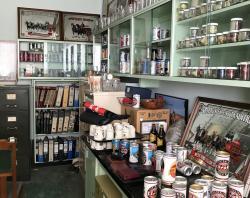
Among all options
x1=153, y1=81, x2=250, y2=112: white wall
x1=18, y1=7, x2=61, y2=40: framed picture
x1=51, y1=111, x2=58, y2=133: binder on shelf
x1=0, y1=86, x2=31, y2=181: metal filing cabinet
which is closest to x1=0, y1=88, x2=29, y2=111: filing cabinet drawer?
x1=0, y1=86, x2=31, y2=181: metal filing cabinet

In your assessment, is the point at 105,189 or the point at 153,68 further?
the point at 153,68

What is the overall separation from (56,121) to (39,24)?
1.43m

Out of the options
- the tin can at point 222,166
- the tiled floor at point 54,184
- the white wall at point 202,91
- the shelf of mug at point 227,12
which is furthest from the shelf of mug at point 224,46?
the tiled floor at point 54,184

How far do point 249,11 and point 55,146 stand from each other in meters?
3.30

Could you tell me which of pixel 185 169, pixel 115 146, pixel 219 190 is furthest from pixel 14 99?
pixel 219 190

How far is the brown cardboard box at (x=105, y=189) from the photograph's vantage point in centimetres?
192

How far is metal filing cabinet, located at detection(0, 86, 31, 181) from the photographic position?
344 cm

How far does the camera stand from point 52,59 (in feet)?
13.3

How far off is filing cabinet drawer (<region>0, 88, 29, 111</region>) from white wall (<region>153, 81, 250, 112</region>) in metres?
1.69

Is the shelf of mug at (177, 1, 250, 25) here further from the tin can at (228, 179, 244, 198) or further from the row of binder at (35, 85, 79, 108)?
the row of binder at (35, 85, 79, 108)

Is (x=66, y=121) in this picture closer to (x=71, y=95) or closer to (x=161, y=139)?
(x=71, y=95)

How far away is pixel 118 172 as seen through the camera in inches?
67.1

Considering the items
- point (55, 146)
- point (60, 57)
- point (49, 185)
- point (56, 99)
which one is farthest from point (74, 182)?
point (60, 57)

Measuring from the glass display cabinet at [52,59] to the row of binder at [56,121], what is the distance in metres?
0.55
